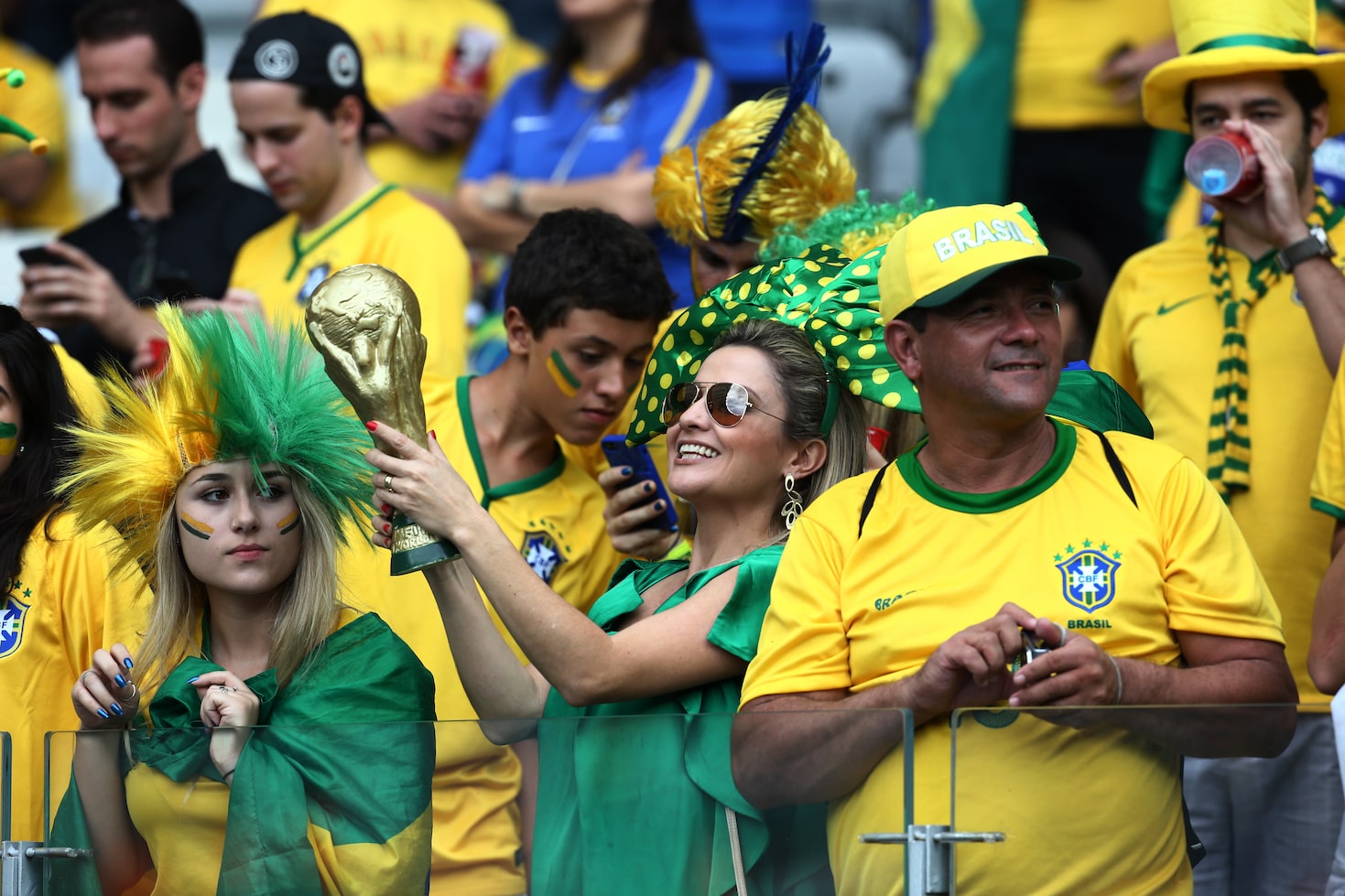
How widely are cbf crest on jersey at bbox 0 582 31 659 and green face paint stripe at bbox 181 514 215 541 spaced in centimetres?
57

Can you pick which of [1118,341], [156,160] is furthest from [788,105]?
[156,160]

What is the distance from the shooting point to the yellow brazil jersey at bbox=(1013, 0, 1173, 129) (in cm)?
592

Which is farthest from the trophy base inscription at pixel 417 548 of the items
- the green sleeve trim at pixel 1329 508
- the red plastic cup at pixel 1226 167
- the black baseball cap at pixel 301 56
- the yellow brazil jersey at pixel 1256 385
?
the black baseball cap at pixel 301 56

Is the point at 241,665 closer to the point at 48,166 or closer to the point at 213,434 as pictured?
the point at 213,434

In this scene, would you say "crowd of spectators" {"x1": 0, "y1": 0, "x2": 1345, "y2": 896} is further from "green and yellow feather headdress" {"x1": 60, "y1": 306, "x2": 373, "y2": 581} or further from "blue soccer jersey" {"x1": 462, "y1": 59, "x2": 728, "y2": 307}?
"blue soccer jersey" {"x1": 462, "y1": 59, "x2": 728, "y2": 307}

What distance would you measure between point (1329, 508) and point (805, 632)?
52.0 inches

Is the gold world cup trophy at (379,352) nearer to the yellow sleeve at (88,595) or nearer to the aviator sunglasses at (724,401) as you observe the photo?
the aviator sunglasses at (724,401)

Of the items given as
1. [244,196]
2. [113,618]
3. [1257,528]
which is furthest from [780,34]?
[113,618]

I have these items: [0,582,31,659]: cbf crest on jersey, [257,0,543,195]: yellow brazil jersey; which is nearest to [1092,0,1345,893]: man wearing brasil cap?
[0,582,31,659]: cbf crest on jersey

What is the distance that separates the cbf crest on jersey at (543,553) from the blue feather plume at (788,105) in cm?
91

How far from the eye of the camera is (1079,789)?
2660mm

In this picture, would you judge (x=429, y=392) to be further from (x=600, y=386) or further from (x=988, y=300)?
(x=988, y=300)

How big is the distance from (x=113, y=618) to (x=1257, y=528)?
8.07ft

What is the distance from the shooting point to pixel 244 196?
6.11m
